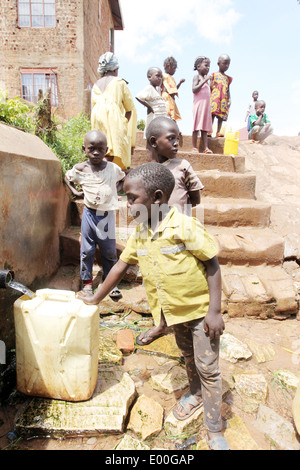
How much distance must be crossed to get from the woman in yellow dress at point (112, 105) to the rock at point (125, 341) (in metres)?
2.28

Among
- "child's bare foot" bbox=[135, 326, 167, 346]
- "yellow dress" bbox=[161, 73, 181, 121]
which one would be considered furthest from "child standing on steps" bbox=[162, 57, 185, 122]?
"child's bare foot" bbox=[135, 326, 167, 346]

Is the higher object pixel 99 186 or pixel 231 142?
pixel 231 142

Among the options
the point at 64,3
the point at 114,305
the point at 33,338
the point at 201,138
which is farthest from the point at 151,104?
the point at 64,3

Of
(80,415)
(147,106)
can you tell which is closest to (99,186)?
(80,415)

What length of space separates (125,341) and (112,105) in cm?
281

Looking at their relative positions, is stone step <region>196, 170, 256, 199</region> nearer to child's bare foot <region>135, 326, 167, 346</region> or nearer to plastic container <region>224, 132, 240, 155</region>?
plastic container <region>224, 132, 240, 155</region>

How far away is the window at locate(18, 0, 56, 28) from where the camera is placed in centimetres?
983

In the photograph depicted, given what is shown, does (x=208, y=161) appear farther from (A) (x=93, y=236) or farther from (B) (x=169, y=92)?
(A) (x=93, y=236)

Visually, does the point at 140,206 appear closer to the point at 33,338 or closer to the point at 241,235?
the point at 33,338

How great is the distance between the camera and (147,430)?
160 centimetres

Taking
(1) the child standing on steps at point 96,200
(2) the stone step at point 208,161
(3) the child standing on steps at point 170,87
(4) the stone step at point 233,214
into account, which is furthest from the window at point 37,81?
(1) the child standing on steps at point 96,200

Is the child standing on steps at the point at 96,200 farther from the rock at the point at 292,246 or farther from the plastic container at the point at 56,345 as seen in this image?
the rock at the point at 292,246

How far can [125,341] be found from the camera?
2.37 m

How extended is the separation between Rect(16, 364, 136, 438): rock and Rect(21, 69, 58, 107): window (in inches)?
429
